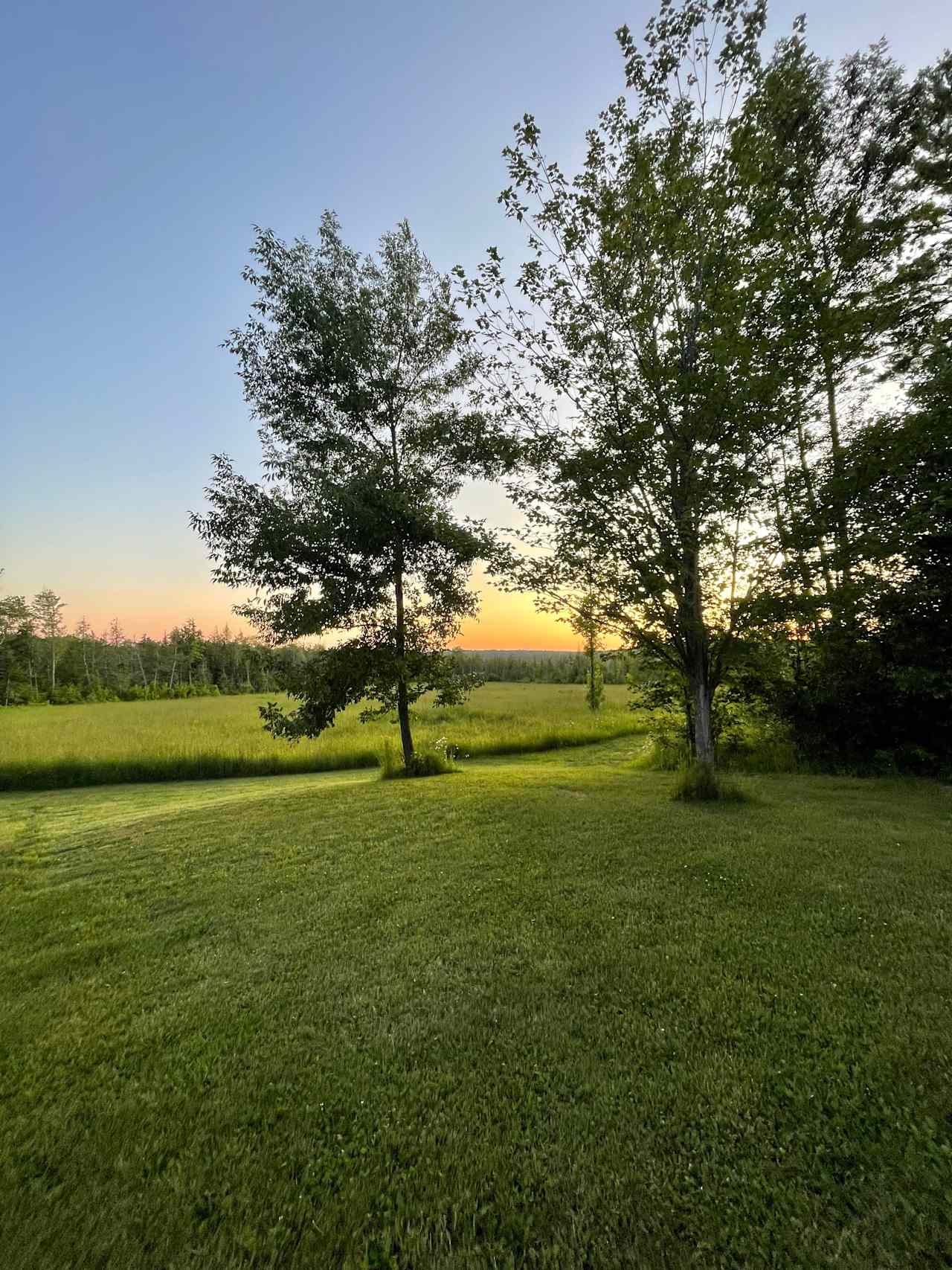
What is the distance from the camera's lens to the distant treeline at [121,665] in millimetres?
48969

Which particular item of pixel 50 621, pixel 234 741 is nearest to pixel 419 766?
pixel 234 741

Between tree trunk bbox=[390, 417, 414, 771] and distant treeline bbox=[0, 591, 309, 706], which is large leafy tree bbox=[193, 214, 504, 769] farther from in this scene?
distant treeline bbox=[0, 591, 309, 706]

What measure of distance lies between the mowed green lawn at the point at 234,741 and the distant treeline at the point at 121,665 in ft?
45.2

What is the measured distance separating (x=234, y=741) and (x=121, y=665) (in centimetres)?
6409

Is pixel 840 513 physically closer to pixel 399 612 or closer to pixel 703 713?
pixel 703 713

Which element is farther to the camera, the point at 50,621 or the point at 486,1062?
the point at 50,621

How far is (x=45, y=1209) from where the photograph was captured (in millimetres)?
1490

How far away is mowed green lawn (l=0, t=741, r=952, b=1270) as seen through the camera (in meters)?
1.44

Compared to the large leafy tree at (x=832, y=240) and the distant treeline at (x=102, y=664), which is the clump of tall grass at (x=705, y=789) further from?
the distant treeline at (x=102, y=664)

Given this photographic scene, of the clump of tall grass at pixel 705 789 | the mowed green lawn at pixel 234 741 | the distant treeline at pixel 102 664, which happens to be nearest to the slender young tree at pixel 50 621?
the distant treeline at pixel 102 664

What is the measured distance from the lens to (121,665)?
64.8 m

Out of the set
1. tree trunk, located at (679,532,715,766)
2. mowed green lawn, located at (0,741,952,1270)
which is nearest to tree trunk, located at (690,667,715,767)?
tree trunk, located at (679,532,715,766)

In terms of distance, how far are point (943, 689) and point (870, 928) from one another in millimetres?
6873

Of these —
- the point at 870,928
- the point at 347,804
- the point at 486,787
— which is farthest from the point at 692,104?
the point at 347,804
